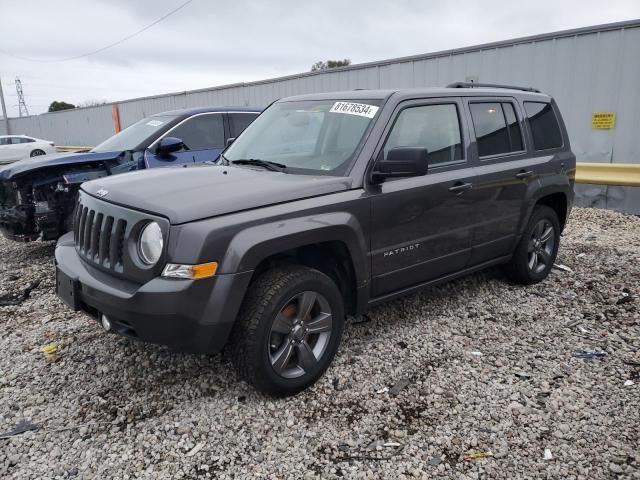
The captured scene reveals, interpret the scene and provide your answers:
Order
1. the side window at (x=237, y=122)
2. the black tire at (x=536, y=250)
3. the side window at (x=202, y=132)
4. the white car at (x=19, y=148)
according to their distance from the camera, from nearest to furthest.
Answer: the black tire at (x=536, y=250)
the side window at (x=202, y=132)
the side window at (x=237, y=122)
the white car at (x=19, y=148)

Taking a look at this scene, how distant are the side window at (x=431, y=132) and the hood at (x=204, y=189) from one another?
Answer: 25.3 inches

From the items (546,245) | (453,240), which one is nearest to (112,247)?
(453,240)

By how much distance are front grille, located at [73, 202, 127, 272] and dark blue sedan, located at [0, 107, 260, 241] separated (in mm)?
2293

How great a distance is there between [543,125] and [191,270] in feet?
12.7

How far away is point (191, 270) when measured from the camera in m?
2.57

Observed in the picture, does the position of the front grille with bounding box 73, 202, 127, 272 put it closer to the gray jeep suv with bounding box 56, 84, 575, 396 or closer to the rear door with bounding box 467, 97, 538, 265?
the gray jeep suv with bounding box 56, 84, 575, 396

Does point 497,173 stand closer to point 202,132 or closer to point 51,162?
point 202,132

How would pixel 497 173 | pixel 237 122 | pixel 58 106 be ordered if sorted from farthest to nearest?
pixel 58 106, pixel 237 122, pixel 497 173

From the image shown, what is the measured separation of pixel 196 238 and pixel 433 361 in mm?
1938

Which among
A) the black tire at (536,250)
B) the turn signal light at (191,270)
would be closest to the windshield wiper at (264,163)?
the turn signal light at (191,270)

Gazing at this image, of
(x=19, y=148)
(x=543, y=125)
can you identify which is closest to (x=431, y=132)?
(x=543, y=125)

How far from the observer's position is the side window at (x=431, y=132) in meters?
3.57

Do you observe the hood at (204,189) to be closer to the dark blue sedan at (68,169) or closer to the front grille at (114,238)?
the front grille at (114,238)

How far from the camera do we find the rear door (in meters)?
4.11
